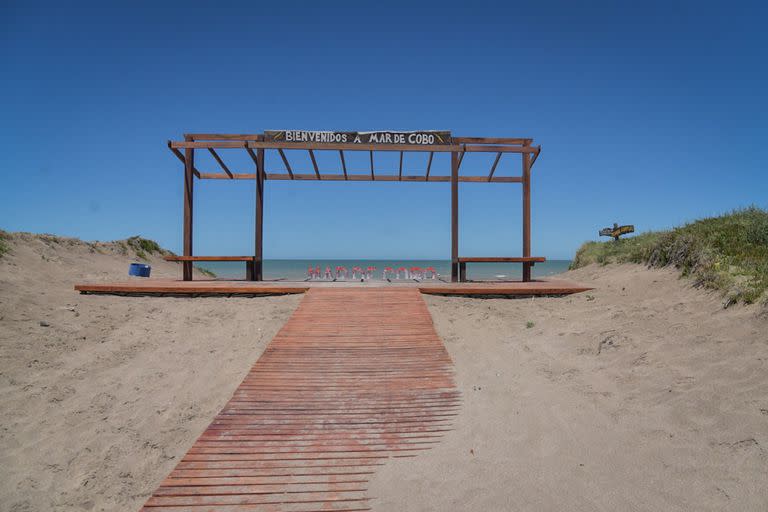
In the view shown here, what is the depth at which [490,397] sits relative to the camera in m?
5.05

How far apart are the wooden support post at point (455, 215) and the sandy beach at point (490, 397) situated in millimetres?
2437

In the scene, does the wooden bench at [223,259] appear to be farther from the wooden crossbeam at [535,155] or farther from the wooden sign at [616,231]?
the wooden sign at [616,231]

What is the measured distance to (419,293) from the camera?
8.49 meters

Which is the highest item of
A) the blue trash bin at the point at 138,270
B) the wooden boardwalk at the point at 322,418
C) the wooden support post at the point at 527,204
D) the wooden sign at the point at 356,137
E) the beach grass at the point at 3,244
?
the wooden sign at the point at 356,137

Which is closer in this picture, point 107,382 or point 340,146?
point 107,382

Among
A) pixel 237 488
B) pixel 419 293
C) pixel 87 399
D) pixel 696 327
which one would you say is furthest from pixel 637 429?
pixel 87 399

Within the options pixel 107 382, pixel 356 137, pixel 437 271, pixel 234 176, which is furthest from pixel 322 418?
pixel 437 271

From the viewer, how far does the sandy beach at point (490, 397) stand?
3512 mm

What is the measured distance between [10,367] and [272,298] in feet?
13.2

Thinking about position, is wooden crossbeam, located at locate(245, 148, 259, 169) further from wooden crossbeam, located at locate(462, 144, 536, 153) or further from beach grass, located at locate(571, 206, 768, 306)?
beach grass, located at locate(571, 206, 768, 306)

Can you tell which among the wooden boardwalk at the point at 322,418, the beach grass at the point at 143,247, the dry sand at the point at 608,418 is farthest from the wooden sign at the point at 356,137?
the beach grass at the point at 143,247

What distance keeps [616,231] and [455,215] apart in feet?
21.2

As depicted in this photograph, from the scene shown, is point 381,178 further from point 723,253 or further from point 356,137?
point 723,253

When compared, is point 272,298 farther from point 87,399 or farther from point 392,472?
point 392,472
